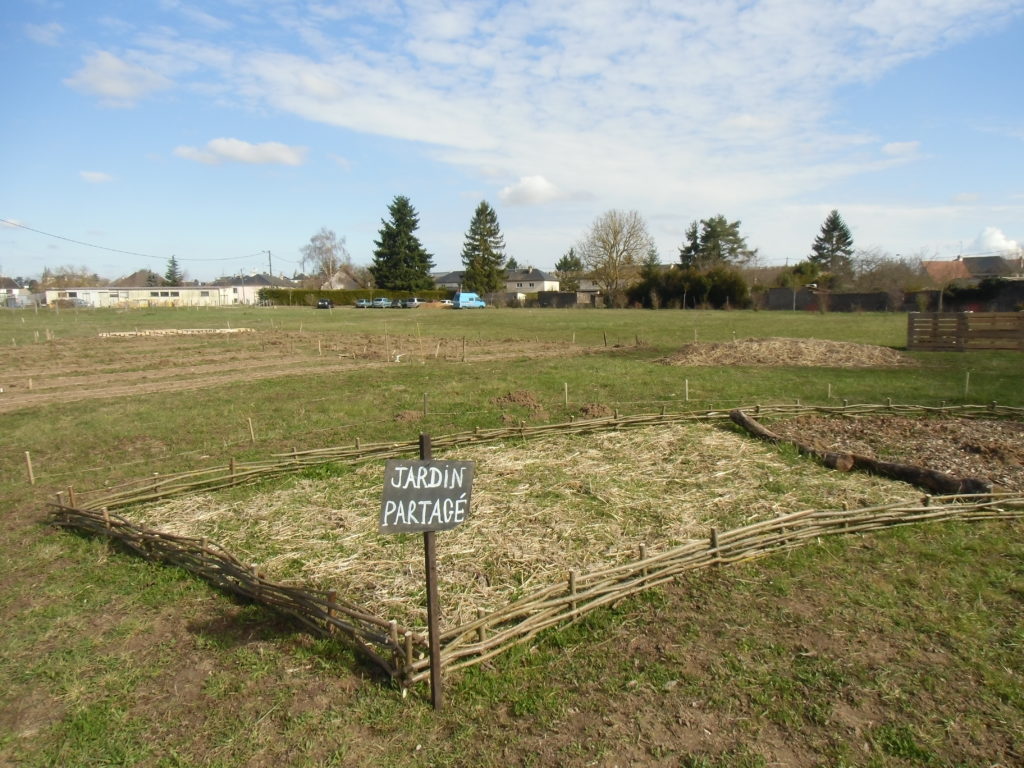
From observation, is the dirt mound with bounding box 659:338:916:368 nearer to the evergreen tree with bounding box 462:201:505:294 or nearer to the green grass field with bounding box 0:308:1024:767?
the green grass field with bounding box 0:308:1024:767

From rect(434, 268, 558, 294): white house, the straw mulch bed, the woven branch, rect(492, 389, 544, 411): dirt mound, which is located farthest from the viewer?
rect(434, 268, 558, 294): white house

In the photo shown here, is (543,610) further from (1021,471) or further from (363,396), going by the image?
(363,396)

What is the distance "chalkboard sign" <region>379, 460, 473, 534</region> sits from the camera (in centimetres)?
341

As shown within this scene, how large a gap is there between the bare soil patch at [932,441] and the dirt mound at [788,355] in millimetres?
8059

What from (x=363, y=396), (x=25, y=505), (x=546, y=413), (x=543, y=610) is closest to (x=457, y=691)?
(x=543, y=610)

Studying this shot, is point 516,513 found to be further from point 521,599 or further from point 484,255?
point 484,255

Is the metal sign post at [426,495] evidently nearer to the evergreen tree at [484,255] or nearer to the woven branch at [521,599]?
the woven branch at [521,599]

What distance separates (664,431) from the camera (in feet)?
31.1

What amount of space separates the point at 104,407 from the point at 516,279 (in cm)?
9366

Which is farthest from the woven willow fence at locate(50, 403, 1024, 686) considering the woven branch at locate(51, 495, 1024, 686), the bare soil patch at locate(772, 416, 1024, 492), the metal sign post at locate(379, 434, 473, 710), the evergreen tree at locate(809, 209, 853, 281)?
the evergreen tree at locate(809, 209, 853, 281)

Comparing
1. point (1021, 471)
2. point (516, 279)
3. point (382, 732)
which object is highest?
point (516, 279)

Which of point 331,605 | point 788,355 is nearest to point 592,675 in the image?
point 331,605

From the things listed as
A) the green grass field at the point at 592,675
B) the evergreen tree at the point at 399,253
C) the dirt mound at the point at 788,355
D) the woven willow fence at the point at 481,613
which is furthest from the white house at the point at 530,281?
the green grass field at the point at 592,675

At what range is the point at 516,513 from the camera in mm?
6430
